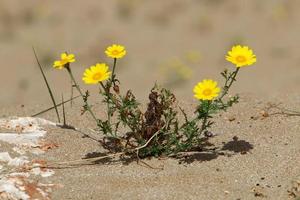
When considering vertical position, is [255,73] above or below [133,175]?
above

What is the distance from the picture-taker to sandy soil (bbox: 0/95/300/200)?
4164mm

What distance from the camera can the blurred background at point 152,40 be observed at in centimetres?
683

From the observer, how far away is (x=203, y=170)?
4.37m

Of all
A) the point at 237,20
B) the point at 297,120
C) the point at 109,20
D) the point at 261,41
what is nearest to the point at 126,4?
the point at 109,20

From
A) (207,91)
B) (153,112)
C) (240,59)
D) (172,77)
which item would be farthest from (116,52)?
(172,77)

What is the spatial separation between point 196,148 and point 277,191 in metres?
0.66

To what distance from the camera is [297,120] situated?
5.11 metres

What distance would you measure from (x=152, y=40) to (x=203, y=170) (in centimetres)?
365

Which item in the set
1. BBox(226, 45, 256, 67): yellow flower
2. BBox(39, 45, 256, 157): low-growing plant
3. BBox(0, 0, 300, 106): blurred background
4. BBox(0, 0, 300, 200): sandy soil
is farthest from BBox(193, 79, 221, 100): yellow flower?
BBox(0, 0, 300, 106): blurred background

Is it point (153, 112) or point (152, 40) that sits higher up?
point (152, 40)

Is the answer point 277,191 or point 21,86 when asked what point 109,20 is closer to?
point 21,86

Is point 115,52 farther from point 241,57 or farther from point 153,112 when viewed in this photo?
point 241,57

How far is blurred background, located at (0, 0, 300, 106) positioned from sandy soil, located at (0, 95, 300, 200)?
1168mm

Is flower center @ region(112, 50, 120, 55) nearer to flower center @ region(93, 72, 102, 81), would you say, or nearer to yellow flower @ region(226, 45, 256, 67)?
flower center @ region(93, 72, 102, 81)
